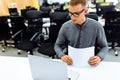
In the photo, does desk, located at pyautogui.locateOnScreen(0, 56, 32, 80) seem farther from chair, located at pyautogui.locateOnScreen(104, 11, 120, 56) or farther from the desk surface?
chair, located at pyautogui.locateOnScreen(104, 11, 120, 56)

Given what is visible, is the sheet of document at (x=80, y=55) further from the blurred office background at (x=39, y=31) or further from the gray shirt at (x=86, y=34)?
the blurred office background at (x=39, y=31)

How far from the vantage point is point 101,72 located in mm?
1717

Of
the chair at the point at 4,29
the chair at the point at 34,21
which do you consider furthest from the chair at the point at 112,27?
the chair at the point at 4,29

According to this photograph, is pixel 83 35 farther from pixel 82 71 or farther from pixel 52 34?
pixel 52 34

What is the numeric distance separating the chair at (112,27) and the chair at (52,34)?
910 millimetres

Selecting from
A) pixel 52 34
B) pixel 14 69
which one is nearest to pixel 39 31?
pixel 52 34

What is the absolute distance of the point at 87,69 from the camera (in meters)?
1.76

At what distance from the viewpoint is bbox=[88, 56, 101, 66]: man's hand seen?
1742 mm

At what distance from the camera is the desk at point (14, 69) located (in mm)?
1731

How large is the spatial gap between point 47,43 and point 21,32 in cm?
87

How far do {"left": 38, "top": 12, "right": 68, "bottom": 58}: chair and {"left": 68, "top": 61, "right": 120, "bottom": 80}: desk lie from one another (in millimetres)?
1543

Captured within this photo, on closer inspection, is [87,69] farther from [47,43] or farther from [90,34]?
[47,43]

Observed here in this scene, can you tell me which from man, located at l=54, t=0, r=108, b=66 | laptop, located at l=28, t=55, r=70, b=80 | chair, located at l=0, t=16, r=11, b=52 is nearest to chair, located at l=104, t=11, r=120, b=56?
man, located at l=54, t=0, r=108, b=66

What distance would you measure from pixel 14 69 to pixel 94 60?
0.78m
